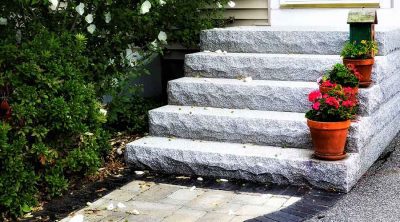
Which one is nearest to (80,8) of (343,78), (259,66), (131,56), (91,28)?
(91,28)

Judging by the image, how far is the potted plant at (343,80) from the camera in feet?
16.1

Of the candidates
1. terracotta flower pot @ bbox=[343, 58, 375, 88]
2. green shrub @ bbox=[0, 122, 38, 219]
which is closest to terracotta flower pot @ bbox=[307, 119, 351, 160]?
terracotta flower pot @ bbox=[343, 58, 375, 88]

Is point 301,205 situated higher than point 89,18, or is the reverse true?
point 89,18

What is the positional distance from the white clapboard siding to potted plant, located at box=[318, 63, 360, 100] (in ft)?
7.14

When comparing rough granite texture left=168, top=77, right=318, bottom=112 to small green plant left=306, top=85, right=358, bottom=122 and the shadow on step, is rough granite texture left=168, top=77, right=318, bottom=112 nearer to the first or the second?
small green plant left=306, top=85, right=358, bottom=122

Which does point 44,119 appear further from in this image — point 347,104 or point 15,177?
point 347,104

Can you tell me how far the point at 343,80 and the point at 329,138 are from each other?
531mm

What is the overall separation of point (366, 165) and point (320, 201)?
31.1 inches

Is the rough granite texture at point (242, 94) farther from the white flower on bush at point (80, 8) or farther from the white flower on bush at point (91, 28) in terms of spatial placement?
the white flower on bush at point (80, 8)

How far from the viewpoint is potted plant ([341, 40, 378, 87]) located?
5.25 metres

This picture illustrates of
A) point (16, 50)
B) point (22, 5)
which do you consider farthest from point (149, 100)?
point (16, 50)

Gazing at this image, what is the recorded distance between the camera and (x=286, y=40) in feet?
20.5

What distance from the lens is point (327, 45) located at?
19.9 feet

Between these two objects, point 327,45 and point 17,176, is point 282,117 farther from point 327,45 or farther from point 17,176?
point 17,176
